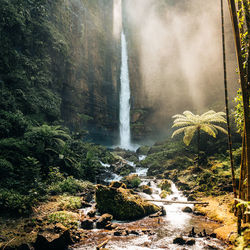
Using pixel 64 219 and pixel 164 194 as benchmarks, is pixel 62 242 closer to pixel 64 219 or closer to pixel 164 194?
pixel 64 219

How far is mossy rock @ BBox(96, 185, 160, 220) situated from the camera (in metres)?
5.58

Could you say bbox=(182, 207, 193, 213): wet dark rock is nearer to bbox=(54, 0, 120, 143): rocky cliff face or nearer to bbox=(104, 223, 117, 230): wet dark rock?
bbox=(104, 223, 117, 230): wet dark rock

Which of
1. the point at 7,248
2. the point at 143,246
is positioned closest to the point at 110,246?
→ the point at 143,246

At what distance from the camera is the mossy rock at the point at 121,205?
558 centimetres

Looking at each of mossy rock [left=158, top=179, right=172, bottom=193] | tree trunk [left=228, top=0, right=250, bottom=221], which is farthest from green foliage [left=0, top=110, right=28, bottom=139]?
tree trunk [left=228, top=0, right=250, bottom=221]

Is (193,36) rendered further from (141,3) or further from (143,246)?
(143,246)

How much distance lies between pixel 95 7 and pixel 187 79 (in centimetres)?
1748

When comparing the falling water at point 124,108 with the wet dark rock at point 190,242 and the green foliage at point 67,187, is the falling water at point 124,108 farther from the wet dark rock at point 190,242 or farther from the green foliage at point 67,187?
the wet dark rock at point 190,242

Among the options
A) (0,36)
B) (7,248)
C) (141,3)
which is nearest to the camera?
(7,248)

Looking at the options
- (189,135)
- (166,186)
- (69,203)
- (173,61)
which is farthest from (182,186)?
(173,61)

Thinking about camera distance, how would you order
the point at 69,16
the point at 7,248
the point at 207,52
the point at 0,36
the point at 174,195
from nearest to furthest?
1. the point at 7,248
2. the point at 174,195
3. the point at 0,36
4. the point at 69,16
5. the point at 207,52

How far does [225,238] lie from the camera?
3.91m

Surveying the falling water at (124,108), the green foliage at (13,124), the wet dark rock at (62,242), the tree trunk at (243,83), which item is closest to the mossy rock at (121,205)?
the wet dark rock at (62,242)

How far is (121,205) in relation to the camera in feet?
18.8
